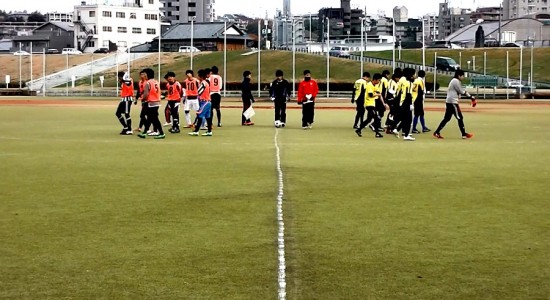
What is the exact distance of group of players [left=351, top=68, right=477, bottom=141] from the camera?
23781mm

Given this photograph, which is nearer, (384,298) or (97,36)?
(384,298)

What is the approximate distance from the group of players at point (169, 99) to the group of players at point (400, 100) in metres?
4.58

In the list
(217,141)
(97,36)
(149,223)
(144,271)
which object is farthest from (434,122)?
(97,36)

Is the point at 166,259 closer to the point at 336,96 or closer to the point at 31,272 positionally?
the point at 31,272

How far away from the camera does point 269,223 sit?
1020 centimetres

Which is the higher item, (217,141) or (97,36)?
(97,36)

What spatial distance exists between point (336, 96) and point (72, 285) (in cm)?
6196

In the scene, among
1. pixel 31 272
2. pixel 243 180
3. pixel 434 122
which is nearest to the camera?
pixel 31 272

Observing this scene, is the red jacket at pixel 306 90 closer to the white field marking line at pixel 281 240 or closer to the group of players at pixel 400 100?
the group of players at pixel 400 100

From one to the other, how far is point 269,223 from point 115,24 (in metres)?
118

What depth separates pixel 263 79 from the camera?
273ft

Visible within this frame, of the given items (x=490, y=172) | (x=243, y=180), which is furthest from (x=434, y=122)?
(x=243, y=180)

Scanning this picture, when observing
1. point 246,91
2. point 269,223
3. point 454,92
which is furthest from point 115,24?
point 269,223

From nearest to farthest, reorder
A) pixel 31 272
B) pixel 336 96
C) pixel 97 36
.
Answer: pixel 31 272 < pixel 336 96 < pixel 97 36
